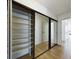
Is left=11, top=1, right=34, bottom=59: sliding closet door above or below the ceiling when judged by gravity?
below

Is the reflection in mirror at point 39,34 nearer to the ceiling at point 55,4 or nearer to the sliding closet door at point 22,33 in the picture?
the sliding closet door at point 22,33

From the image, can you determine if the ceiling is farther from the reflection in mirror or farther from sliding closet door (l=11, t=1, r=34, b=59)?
sliding closet door (l=11, t=1, r=34, b=59)

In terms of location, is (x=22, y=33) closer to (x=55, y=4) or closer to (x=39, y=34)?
(x=39, y=34)

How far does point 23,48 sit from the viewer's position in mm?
3221

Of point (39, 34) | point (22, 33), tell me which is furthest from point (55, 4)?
point (22, 33)

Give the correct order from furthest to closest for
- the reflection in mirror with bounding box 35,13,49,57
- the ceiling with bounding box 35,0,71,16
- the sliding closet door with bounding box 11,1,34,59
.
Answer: the ceiling with bounding box 35,0,71,16 < the reflection in mirror with bounding box 35,13,49,57 < the sliding closet door with bounding box 11,1,34,59

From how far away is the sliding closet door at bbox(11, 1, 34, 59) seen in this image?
2775 millimetres

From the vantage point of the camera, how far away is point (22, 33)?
317cm

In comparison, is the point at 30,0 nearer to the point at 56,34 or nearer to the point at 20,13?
the point at 20,13

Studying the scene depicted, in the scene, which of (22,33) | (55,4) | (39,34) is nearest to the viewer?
(22,33)

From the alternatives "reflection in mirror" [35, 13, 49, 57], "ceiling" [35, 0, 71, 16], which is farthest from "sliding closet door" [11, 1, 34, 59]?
"ceiling" [35, 0, 71, 16]

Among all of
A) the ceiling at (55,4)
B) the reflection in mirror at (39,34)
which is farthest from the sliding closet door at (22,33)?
the ceiling at (55,4)
